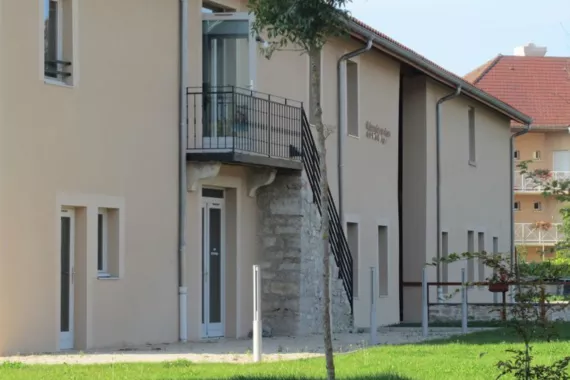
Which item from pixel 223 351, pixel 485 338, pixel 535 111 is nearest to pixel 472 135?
pixel 485 338

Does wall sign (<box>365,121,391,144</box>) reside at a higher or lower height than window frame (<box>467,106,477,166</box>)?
lower

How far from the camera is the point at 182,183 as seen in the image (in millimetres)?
21266

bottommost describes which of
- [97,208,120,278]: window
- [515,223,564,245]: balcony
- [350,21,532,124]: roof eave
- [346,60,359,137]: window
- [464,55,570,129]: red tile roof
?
[97,208,120,278]: window

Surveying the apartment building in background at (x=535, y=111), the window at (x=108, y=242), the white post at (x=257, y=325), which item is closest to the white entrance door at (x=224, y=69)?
the window at (x=108, y=242)

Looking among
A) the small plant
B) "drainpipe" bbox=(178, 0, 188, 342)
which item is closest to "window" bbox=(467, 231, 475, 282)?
"drainpipe" bbox=(178, 0, 188, 342)

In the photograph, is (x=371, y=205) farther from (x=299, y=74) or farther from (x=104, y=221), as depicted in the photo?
(x=104, y=221)

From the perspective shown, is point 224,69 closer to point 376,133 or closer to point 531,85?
point 376,133

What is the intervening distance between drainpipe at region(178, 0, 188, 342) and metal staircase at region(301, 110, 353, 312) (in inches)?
126

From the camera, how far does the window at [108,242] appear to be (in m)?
19.6

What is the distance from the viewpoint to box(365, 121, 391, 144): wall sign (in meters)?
30.0

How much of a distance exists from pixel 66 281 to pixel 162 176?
2.72m

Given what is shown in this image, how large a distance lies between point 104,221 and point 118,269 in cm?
73

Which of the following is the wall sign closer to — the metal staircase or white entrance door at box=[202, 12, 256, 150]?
the metal staircase

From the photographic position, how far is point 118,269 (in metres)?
19.7
